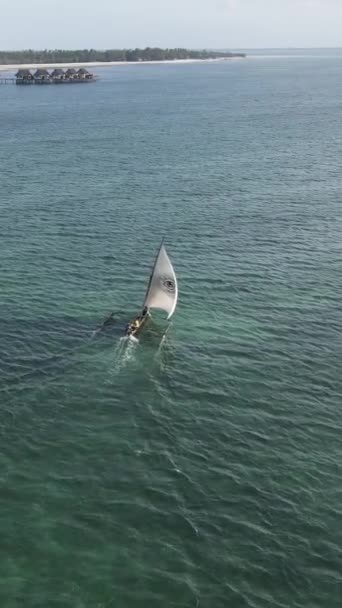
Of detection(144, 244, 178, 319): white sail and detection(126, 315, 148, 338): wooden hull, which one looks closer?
detection(126, 315, 148, 338): wooden hull

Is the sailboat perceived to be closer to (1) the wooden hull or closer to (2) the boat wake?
(1) the wooden hull

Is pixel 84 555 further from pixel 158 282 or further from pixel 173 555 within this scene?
pixel 158 282

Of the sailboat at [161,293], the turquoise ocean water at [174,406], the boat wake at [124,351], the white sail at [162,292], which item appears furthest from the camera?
the white sail at [162,292]

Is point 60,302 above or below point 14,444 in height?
above

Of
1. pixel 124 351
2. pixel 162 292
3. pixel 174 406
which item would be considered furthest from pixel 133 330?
pixel 174 406

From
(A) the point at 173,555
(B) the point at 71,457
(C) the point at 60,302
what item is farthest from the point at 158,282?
(A) the point at 173,555

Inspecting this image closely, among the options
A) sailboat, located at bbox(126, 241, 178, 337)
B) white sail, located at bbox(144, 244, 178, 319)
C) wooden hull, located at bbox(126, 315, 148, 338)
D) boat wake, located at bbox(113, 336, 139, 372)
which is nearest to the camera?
boat wake, located at bbox(113, 336, 139, 372)

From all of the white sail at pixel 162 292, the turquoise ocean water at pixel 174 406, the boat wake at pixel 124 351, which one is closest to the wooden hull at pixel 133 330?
the boat wake at pixel 124 351

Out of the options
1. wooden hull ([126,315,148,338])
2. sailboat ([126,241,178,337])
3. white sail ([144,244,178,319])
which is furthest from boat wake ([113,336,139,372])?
white sail ([144,244,178,319])

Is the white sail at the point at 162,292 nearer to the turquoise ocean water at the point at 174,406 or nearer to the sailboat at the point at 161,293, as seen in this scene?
the sailboat at the point at 161,293
